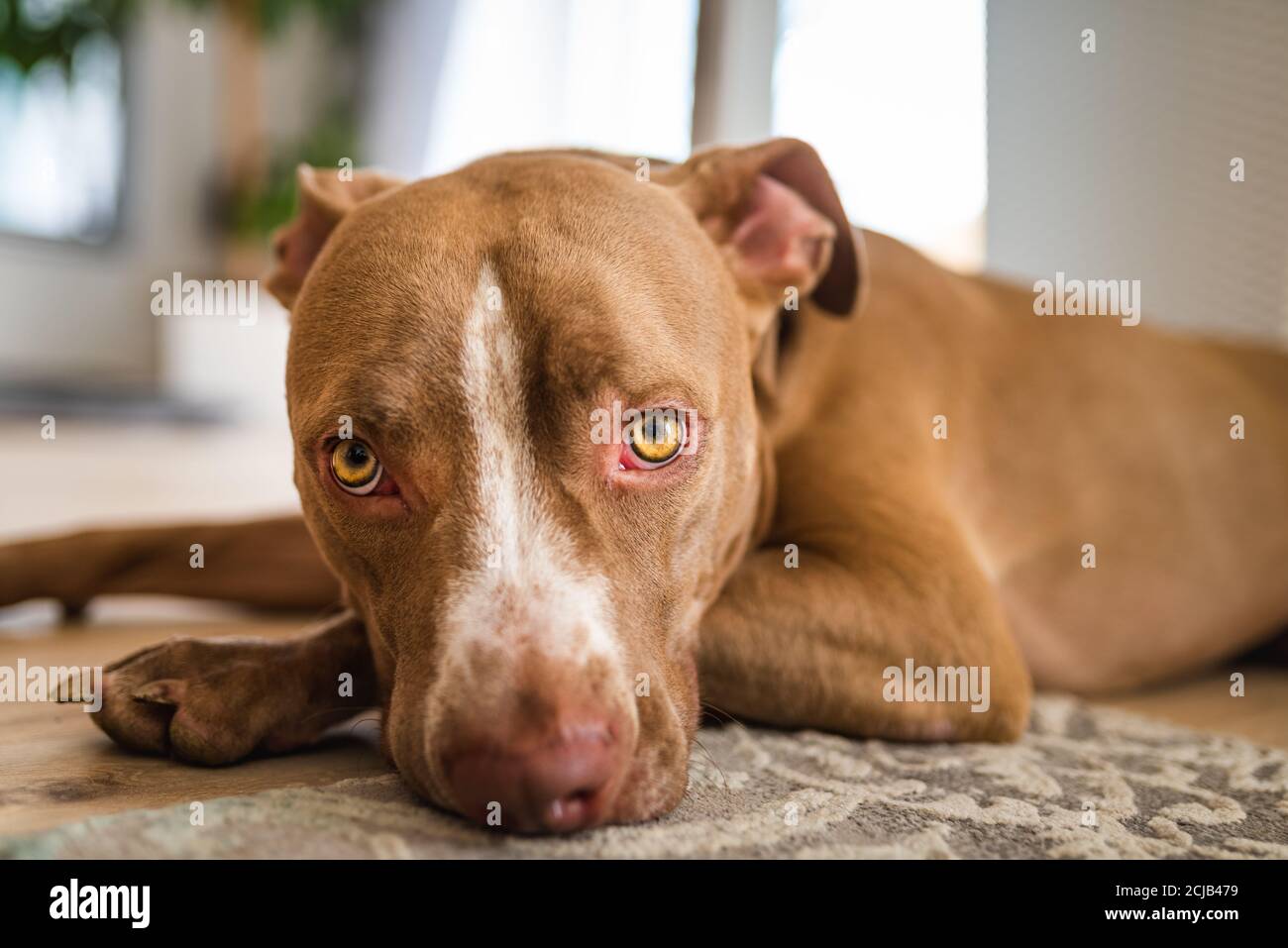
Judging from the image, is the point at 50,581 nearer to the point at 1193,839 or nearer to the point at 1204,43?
the point at 1193,839

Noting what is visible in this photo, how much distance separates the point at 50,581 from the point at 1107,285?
137 inches

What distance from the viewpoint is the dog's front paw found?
146 centimetres

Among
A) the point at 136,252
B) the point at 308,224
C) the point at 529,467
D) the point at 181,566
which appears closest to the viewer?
the point at 529,467

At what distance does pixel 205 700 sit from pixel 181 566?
45.6 inches

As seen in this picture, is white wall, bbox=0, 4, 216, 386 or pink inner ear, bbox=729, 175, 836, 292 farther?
white wall, bbox=0, 4, 216, 386

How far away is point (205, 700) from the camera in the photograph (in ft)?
4.86

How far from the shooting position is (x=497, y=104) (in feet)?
27.4

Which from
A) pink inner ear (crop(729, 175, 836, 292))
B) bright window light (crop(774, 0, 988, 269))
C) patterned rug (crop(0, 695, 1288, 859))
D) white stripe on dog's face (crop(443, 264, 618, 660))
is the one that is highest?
bright window light (crop(774, 0, 988, 269))

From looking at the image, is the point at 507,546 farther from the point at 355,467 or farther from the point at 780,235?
the point at 780,235

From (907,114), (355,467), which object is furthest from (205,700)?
(907,114)

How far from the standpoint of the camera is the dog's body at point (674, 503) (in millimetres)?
1282

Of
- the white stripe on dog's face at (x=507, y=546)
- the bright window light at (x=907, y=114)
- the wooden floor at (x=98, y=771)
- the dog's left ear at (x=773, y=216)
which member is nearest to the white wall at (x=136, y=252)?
the bright window light at (x=907, y=114)

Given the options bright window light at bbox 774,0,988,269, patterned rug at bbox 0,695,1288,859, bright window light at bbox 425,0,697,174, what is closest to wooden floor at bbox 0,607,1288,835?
patterned rug at bbox 0,695,1288,859

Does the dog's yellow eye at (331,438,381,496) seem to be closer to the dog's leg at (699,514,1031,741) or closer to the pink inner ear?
the dog's leg at (699,514,1031,741)
